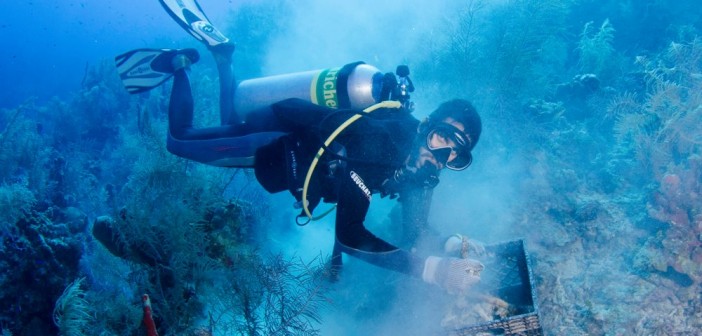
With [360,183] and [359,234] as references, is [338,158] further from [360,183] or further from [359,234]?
[359,234]

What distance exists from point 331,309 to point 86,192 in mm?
6921

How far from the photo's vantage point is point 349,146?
2.93 m

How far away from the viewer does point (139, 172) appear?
19.1 feet

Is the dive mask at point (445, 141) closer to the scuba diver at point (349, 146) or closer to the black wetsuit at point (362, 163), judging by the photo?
the scuba diver at point (349, 146)

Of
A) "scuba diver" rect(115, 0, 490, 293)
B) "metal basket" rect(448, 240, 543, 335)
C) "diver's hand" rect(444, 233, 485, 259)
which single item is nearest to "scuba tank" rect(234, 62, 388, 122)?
"scuba diver" rect(115, 0, 490, 293)

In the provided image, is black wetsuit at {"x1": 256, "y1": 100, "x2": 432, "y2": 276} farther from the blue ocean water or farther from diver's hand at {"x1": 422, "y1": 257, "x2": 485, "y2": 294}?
the blue ocean water

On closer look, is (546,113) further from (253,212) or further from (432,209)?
(253,212)

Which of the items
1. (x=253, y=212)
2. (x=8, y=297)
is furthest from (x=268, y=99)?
(x=8, y=297)

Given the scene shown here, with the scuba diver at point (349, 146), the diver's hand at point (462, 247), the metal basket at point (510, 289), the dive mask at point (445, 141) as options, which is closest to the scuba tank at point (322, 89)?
the scuba diver at point (349, 146)

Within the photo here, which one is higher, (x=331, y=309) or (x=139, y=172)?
(x=139, y=172)

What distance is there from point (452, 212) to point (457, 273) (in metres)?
4.45

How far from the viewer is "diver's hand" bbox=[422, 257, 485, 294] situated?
2.57 metres

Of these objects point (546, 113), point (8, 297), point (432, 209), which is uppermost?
point (546, 113)

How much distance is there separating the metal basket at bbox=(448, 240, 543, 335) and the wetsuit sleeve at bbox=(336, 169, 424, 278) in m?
0.75
